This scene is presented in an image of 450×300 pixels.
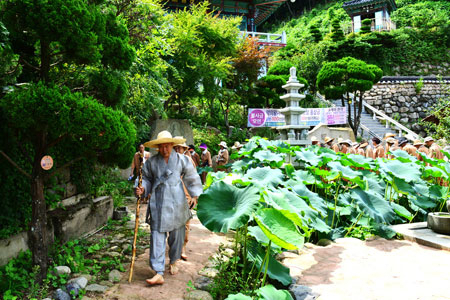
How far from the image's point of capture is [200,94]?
1467 cm

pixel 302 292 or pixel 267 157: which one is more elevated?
pixel 267 157

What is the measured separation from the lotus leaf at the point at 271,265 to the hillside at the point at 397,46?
19780 mm

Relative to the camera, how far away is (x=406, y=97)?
22.1 m

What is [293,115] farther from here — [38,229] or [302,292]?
[38,229]

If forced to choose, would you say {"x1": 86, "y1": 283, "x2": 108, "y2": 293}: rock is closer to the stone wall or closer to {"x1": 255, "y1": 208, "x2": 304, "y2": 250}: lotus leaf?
{"x1": 255, "y1": 208, "x2": 304, "y2": 250}: lotus leaf

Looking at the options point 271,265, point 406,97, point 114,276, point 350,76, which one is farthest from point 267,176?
point 406,97

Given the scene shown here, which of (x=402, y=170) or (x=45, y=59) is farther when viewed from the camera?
(x=402, y=170)

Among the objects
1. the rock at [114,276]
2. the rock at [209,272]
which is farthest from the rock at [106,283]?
the rock at [209,272]

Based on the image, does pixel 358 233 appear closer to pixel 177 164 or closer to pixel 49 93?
pixel 177 164

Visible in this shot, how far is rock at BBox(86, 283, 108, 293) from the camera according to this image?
3396 mm

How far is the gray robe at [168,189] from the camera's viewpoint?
3781 millimetres

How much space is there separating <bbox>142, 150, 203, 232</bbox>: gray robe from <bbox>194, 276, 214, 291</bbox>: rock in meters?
0.65

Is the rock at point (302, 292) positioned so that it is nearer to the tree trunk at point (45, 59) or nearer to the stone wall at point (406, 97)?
the tree trunk at point (45, 59)

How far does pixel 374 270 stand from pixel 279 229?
1720mm
